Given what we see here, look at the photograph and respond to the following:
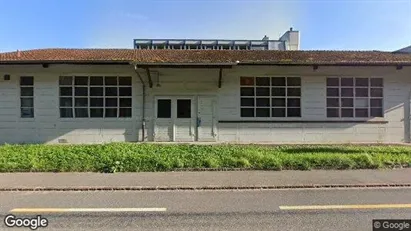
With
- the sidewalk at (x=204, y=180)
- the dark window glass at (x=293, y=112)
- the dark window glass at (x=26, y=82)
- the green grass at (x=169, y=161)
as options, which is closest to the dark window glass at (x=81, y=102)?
the dark window glass at (x=26, y=82)

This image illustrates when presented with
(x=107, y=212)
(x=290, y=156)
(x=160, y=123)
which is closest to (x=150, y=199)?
(x=107, y=212)

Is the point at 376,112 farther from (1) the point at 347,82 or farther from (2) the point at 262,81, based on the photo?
(2) the point at 262,81

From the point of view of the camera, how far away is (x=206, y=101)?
1647cm

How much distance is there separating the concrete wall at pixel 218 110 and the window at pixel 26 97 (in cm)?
19

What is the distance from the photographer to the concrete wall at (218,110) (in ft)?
52.8

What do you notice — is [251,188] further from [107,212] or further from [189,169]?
[107,212]

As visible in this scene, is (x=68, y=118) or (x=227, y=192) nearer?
(x=227, y=192)

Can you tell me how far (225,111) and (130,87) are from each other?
4573 millimetres

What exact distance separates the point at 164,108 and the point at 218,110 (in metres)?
2.52

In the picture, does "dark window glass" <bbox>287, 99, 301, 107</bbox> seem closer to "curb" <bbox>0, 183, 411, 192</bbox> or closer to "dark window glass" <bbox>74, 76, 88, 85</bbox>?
"curb" <bbox>0, 183, 411, 192</bbox>

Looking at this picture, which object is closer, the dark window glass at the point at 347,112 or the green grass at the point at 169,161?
the green grass at the point at 169,161

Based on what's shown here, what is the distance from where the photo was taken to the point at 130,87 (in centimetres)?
1642

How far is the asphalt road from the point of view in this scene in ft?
16.7

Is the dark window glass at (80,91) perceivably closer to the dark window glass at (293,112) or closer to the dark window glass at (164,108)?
the dark window glass at (164,108)
